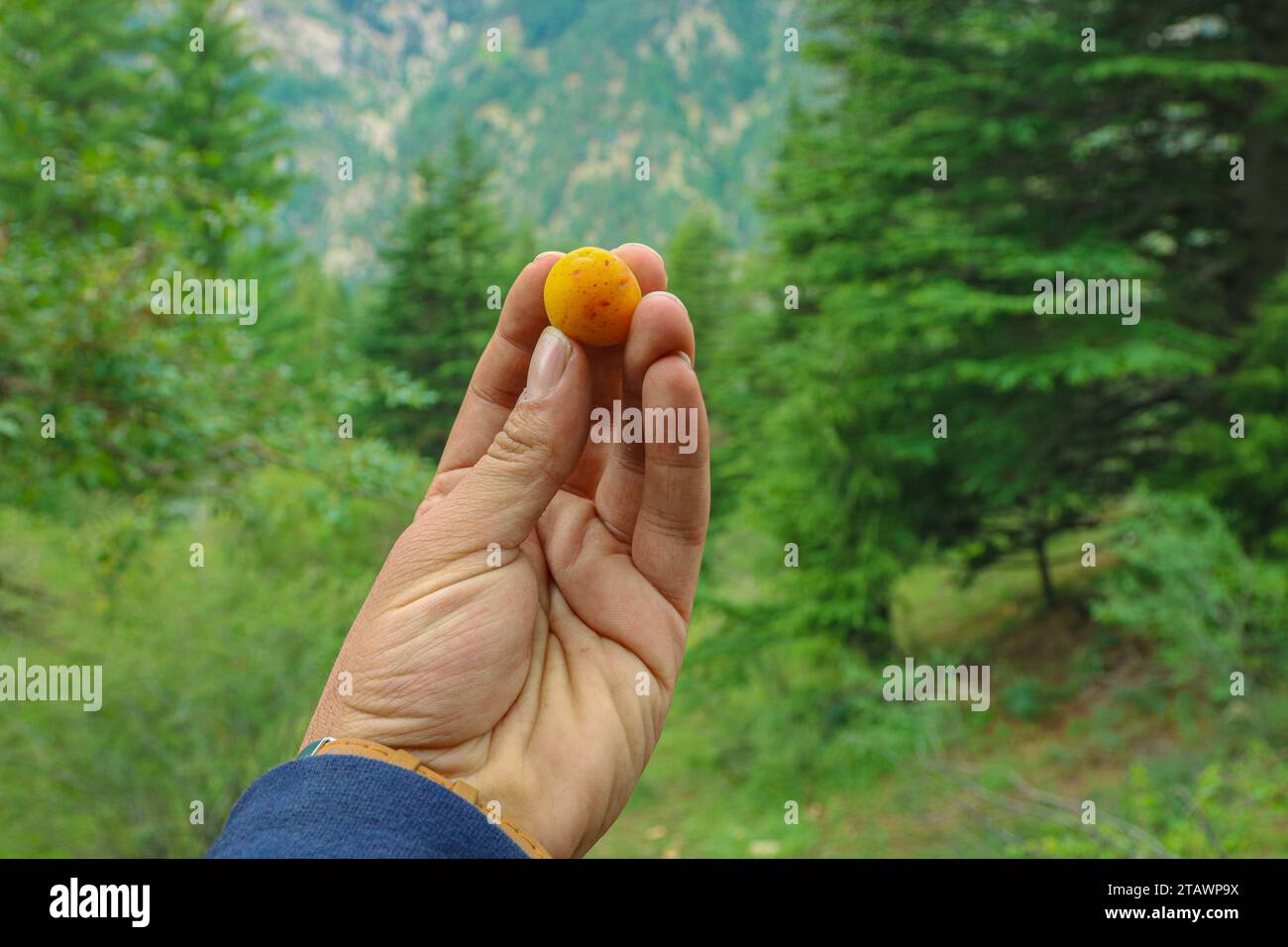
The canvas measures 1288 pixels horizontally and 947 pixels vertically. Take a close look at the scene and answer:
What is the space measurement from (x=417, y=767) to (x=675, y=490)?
0.76 m

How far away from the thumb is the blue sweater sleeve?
0.50 metres

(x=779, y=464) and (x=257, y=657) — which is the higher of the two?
(x=779, y=464)

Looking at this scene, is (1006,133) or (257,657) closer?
(257,657)

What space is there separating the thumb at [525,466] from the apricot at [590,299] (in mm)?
122

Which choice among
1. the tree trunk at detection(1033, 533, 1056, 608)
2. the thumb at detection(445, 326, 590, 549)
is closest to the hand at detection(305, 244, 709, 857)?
the thumb at detection(445, 326, 590, 549)

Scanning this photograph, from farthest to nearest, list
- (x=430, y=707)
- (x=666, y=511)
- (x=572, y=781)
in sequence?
(x=666, y=511) < (x=572, y=781) < (x=430, y=707)

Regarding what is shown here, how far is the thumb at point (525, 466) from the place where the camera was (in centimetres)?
185

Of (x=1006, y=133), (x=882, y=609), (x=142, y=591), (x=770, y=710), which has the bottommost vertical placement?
(x=770, y=710)

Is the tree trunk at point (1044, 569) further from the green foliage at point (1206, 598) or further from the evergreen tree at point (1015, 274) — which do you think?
the green foliage at point (1206, 598)

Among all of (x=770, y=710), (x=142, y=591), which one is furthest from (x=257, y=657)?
(x=770, y=710)

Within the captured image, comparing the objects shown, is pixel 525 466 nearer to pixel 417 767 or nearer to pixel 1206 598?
pixel 417 767

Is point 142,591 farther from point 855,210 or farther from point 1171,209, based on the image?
point 1171,209

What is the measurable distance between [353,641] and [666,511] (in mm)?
684

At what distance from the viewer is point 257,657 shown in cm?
794
